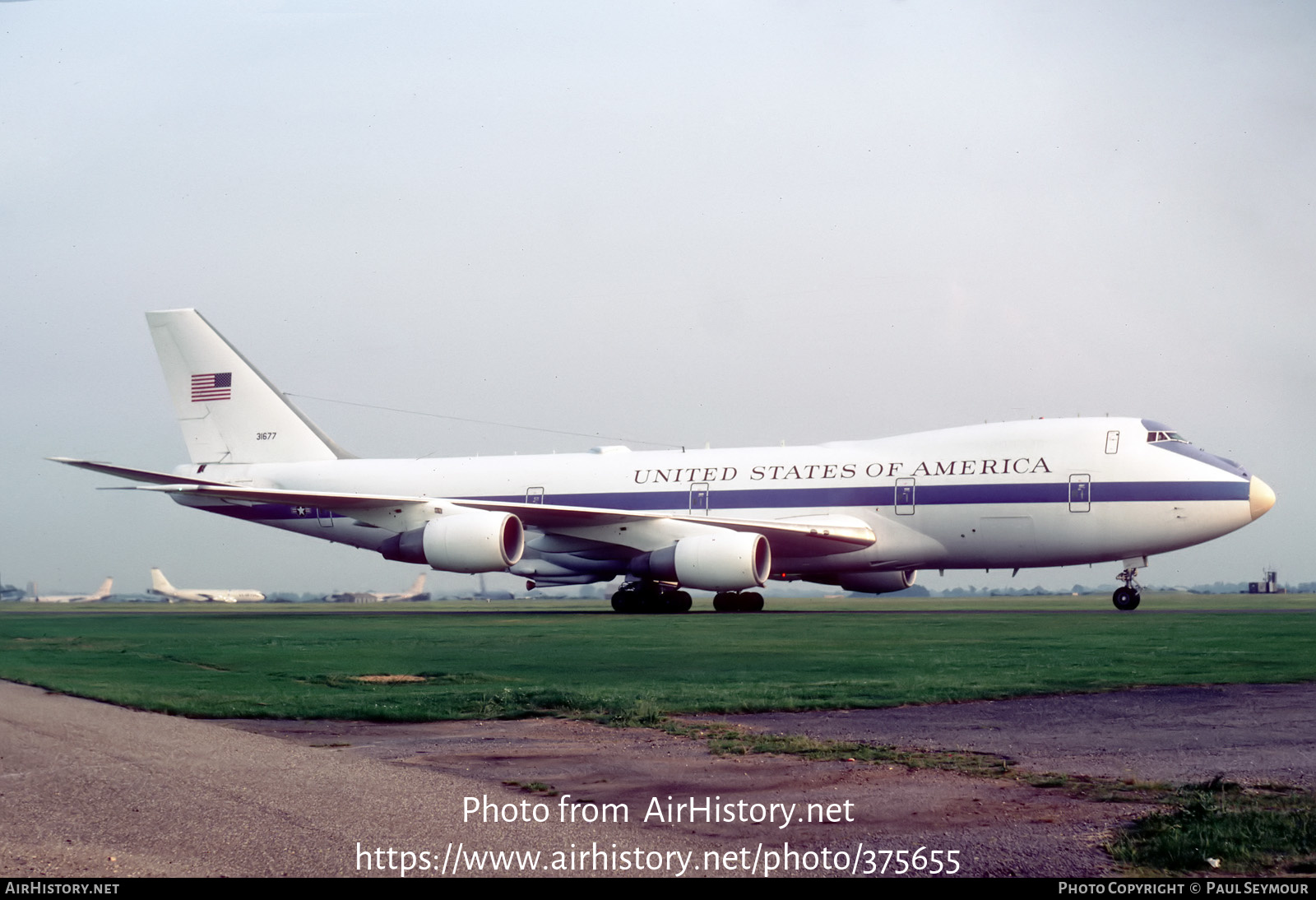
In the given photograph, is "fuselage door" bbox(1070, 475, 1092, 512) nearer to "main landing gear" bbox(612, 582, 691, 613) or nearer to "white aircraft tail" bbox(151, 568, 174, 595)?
"main landing gear" bbox(612, 582, 691, 613)

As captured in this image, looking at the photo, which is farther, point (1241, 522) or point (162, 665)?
point (1241, 522)

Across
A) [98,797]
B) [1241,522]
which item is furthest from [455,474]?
[98,797]

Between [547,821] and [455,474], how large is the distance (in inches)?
1153

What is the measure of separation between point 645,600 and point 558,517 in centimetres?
313

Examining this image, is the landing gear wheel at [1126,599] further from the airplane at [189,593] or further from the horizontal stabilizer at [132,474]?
the airplane at [189,593]

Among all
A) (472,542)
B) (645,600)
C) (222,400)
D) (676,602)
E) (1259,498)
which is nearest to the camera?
(1259,498)

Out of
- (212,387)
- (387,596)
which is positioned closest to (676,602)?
(212,387)

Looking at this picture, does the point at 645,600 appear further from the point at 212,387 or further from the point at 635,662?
the point at 635,662

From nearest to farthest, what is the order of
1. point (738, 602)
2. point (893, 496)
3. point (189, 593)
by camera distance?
1. point (893, 496)
2. point (738, 602)
3. point (189, 593)

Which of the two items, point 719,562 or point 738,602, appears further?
point 738,602

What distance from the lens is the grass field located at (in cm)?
1023

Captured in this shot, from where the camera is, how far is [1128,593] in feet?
92.6
